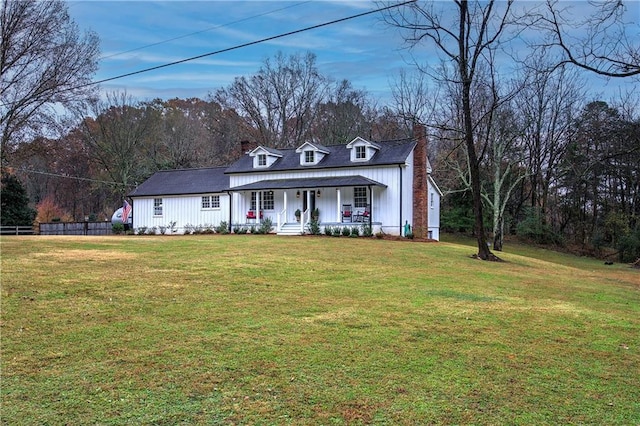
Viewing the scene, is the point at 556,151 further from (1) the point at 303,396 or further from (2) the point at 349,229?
(1) the point at 303,396

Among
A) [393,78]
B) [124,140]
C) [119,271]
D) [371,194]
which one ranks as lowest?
[119,271]

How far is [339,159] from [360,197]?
11.3 feet

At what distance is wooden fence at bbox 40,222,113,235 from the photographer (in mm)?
38066

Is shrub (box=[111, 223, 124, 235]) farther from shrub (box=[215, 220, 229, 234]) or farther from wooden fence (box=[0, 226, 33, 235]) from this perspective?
shrub (box=[215, 220, 229, 234])

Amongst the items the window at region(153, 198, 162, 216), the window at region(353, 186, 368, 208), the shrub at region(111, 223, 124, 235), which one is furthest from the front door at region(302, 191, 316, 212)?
the shrub at region(111, 223, 124, 235)

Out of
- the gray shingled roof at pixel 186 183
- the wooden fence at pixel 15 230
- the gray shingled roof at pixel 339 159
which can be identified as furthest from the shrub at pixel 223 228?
the wooden fence at pixel 15 230

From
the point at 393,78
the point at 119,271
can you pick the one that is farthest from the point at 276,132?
the point at 119,271

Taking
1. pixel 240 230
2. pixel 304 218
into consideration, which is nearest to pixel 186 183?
pixel 240 230

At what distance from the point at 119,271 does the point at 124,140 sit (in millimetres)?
43258

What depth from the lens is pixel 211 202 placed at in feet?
109

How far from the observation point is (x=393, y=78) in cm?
4306

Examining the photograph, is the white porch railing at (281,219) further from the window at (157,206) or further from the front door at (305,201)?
the window at (157,206)

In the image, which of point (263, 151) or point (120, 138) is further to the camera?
point (120, 138)

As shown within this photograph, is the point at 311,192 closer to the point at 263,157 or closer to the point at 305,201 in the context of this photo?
the point at 305,201
